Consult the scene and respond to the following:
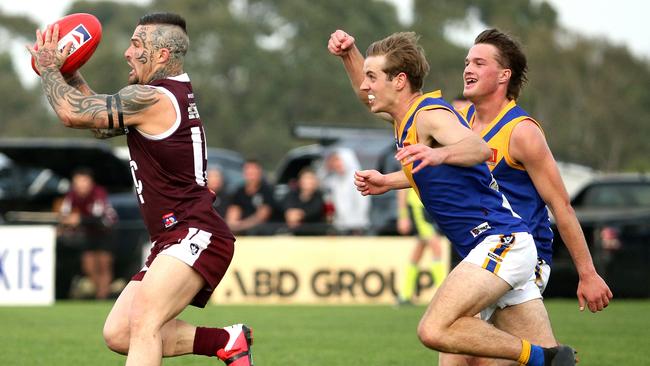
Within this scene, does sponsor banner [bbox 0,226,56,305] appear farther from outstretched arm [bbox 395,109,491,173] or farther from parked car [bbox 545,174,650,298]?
outstretched arm [bbox 395,109,491,173]

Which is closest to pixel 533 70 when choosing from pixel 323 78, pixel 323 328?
pixel 323 78

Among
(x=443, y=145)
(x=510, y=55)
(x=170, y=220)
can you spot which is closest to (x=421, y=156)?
(x=443, y=145)

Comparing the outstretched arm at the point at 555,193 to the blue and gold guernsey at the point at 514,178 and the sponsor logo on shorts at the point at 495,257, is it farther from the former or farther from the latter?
the sponsor logo on shorts at the point at 495,257

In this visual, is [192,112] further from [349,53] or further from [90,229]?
[90,229]

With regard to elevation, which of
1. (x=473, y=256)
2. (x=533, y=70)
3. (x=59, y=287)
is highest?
(x=533, y=70)

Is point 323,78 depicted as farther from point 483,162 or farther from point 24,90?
point 483,162

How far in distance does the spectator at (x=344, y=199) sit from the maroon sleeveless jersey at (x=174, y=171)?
448 inches

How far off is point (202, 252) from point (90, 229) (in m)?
11.4

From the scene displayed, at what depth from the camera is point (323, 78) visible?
62.4 m

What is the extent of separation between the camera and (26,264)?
51.3 ft

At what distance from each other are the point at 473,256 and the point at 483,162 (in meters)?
0.50

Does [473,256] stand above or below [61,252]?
above

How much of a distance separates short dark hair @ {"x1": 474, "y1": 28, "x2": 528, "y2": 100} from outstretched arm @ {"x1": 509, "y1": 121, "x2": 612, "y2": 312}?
1.14 ft

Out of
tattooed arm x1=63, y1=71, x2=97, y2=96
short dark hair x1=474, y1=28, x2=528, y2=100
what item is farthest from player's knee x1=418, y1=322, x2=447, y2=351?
tattooed arm x1=63, y1=71, x2=97, y2=96
